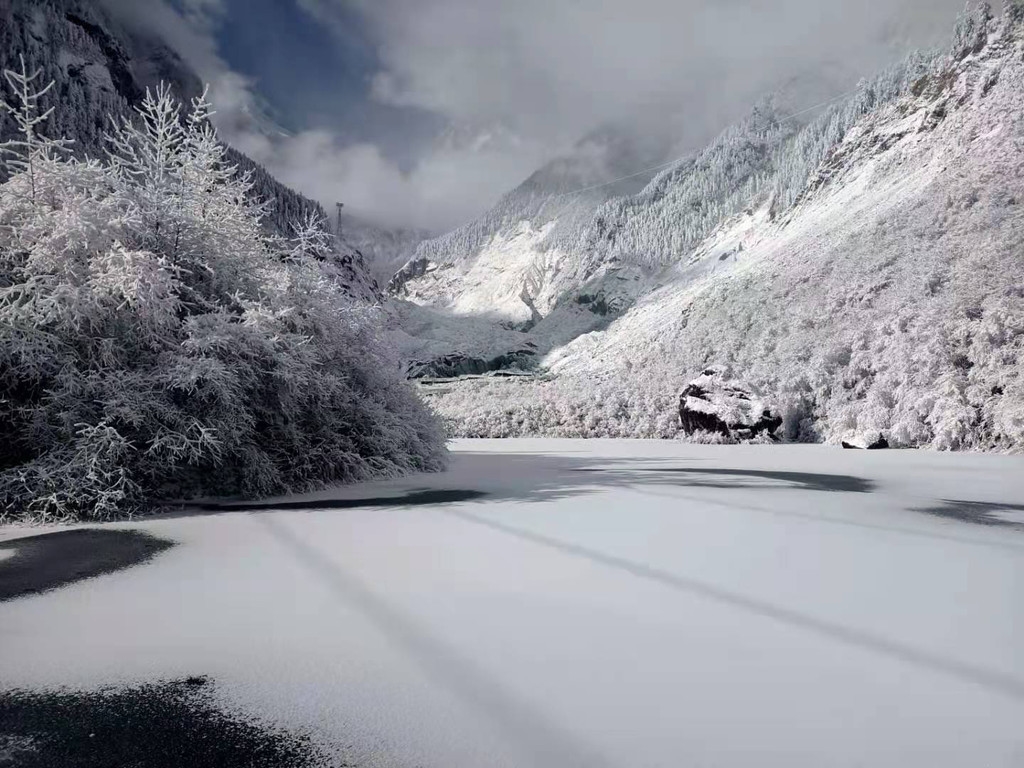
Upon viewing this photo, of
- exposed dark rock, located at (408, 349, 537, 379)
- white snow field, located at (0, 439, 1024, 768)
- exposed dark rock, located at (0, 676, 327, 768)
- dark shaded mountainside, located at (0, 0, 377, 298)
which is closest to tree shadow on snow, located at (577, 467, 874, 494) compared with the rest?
white snow field, located at (0, 439, 1024, 768)

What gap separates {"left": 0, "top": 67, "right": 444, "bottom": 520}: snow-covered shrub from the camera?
450 cm

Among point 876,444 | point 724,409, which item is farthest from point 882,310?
point 876,444

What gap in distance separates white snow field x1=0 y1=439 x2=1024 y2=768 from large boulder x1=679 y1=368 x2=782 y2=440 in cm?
1225

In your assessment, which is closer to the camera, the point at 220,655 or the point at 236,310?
the point at 220,655

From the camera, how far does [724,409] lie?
52.9 ft

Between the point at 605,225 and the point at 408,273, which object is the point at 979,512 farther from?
the point at 408,273

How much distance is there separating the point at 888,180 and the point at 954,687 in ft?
106

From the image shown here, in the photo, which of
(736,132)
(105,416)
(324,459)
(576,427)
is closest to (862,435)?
(576,427)

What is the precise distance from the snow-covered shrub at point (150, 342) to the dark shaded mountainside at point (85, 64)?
21127mm

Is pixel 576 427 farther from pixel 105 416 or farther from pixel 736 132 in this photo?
pixel 736 132

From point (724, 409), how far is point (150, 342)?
14581 millimetres

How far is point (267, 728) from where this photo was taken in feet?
4.37

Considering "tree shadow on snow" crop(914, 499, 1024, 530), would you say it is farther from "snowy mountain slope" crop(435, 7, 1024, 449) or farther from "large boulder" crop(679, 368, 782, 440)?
"large boulder" crop(679, 368, 782, 440)

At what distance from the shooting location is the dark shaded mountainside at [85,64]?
3425 cm
